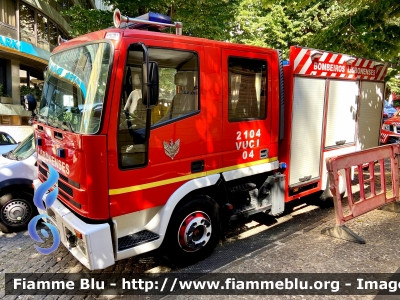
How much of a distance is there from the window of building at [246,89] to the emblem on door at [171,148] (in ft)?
2.84

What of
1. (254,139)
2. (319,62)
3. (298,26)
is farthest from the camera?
(298,26)

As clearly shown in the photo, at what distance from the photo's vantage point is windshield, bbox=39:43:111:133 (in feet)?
10.1

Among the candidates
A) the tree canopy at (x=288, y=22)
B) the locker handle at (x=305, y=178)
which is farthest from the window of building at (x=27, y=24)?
the locker handle at (x=305, y=178)

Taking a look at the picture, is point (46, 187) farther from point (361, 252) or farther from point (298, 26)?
point (298, 26)

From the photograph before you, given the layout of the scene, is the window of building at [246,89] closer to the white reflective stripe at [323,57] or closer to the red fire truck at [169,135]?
the red fire truck at [169,135]

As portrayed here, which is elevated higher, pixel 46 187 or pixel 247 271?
pixel 46 187

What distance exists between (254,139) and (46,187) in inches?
106

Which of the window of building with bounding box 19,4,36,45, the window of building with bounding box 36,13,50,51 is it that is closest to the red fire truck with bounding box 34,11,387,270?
the window of building with bounding box 19,4,36,45

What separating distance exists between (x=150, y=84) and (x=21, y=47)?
17.2 metres

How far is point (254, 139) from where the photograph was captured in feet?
14.3

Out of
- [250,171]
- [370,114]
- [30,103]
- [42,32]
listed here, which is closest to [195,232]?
[250,171]

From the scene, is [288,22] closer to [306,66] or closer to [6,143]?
[306,66]

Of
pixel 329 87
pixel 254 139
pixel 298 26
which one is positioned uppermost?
pixel 298 26

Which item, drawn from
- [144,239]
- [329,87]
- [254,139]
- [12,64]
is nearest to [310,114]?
[329,87]
